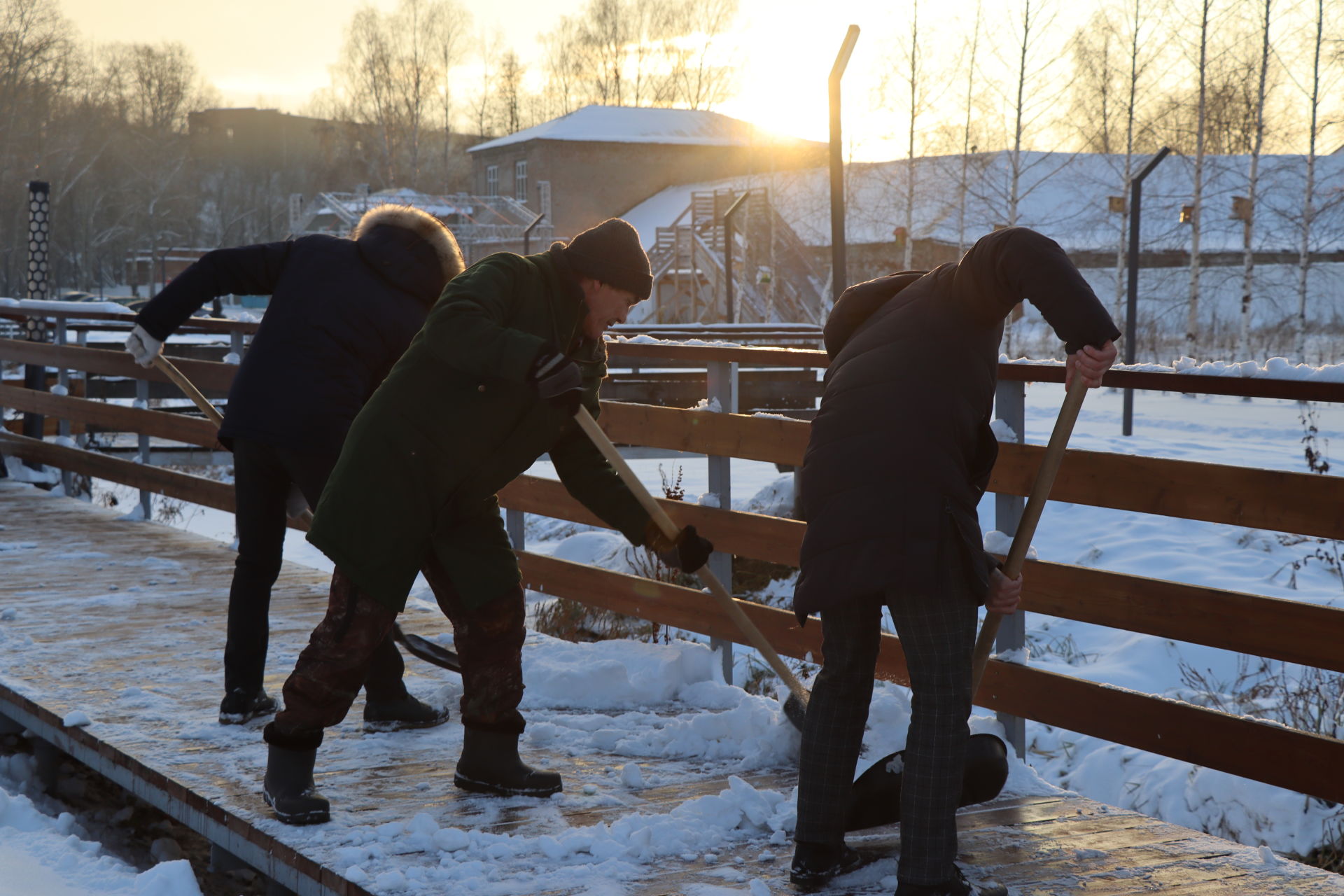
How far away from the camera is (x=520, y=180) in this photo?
51469mm

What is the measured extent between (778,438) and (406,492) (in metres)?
1.63

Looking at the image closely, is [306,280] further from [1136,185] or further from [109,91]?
[109,91]

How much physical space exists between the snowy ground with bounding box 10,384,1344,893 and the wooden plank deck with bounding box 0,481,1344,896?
0.05 meters

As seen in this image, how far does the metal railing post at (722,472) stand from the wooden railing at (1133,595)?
68 millimetres

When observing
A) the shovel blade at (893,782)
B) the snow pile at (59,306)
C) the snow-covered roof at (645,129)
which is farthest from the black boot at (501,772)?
the snow-covered roof at (645,129)

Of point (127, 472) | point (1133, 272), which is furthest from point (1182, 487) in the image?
point (1133, 272)

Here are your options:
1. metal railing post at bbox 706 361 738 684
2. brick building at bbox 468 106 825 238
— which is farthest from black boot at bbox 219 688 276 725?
brick building at bbox 468 106 825 238

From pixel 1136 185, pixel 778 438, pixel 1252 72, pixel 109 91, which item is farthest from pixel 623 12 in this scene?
pixel 778 438

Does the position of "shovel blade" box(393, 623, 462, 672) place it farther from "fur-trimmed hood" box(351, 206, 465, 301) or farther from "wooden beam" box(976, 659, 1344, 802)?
"wooden beam" box(976, 659, 1344, 802)

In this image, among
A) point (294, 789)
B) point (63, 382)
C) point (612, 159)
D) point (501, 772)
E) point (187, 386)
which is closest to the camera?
point (294, 789)

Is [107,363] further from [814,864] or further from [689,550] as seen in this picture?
[814,864]

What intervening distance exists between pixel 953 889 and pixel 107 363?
6.78m

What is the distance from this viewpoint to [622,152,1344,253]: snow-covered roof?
3756 cm

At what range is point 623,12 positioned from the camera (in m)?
66.6
